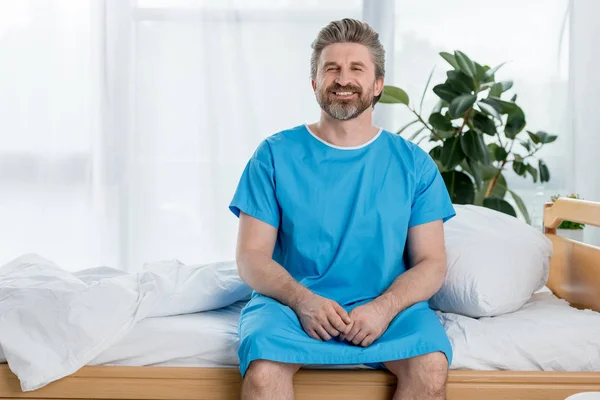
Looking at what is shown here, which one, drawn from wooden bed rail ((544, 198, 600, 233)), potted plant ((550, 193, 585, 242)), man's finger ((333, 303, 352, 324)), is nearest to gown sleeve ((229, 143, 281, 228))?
man's finger ((333, 303, 352, 324))

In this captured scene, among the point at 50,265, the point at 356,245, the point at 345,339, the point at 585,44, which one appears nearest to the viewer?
the point at 345,339

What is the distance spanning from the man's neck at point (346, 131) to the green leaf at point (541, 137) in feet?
4.54

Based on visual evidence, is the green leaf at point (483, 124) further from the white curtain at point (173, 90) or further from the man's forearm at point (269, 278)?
the man's forearm at point (269, 278)

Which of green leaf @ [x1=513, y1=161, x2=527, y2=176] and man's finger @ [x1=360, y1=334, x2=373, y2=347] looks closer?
man's finger @ [x1=360, y1=334, x2=373, y2=347]

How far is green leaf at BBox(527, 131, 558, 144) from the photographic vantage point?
302 centimetres

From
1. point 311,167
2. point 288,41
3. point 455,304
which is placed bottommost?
point 455,304

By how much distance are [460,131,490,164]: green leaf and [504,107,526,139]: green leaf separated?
163 mm

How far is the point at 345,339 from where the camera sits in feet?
5.27

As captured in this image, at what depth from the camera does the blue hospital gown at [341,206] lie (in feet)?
5.83

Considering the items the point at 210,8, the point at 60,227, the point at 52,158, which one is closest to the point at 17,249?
the point at 60,227

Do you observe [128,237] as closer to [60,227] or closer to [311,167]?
[60,227]

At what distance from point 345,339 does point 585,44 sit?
7.35 feet

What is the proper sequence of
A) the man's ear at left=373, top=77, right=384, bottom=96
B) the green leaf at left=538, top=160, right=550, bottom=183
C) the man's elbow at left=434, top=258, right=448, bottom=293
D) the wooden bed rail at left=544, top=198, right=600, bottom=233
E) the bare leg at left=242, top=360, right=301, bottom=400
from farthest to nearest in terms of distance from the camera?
the green leaf at left=538, top=160, right=550, bottom=183 < the wooden bed rail at left=544, top=198, right=600, bottom=233 < the man's ear at left=373, top=77, right=384, bottom=96 < the man's elbow at left=434, top=258, right=448, bottom=293 < the bare leg at left=242, top=360, right=301, bottom=400

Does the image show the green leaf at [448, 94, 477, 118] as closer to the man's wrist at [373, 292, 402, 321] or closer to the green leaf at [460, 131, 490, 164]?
the green leaf at [460, 131, 490, 164]
